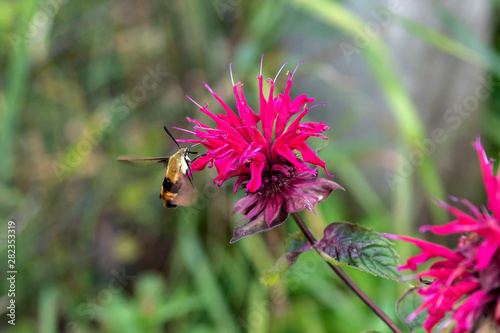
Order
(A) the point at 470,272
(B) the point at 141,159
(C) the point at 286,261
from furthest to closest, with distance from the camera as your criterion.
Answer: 1. (B) the point at 141,159
2. (C) the point at 286,261
3. (A) the point at 470,272

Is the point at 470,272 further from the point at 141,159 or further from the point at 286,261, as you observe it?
the point at 141,159

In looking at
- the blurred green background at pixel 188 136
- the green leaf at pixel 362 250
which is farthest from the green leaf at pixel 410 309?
the blurred green background at pixel 188 136

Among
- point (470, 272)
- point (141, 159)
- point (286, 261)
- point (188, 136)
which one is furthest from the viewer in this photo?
point (188, 136)

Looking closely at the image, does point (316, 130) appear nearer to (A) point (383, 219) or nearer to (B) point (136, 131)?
(A) point (383, 219)

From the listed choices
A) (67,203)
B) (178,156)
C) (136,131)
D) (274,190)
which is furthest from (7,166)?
(274,190)

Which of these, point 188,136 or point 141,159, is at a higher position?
point 141,159

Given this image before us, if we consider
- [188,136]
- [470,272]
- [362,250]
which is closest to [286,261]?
[362,250]
